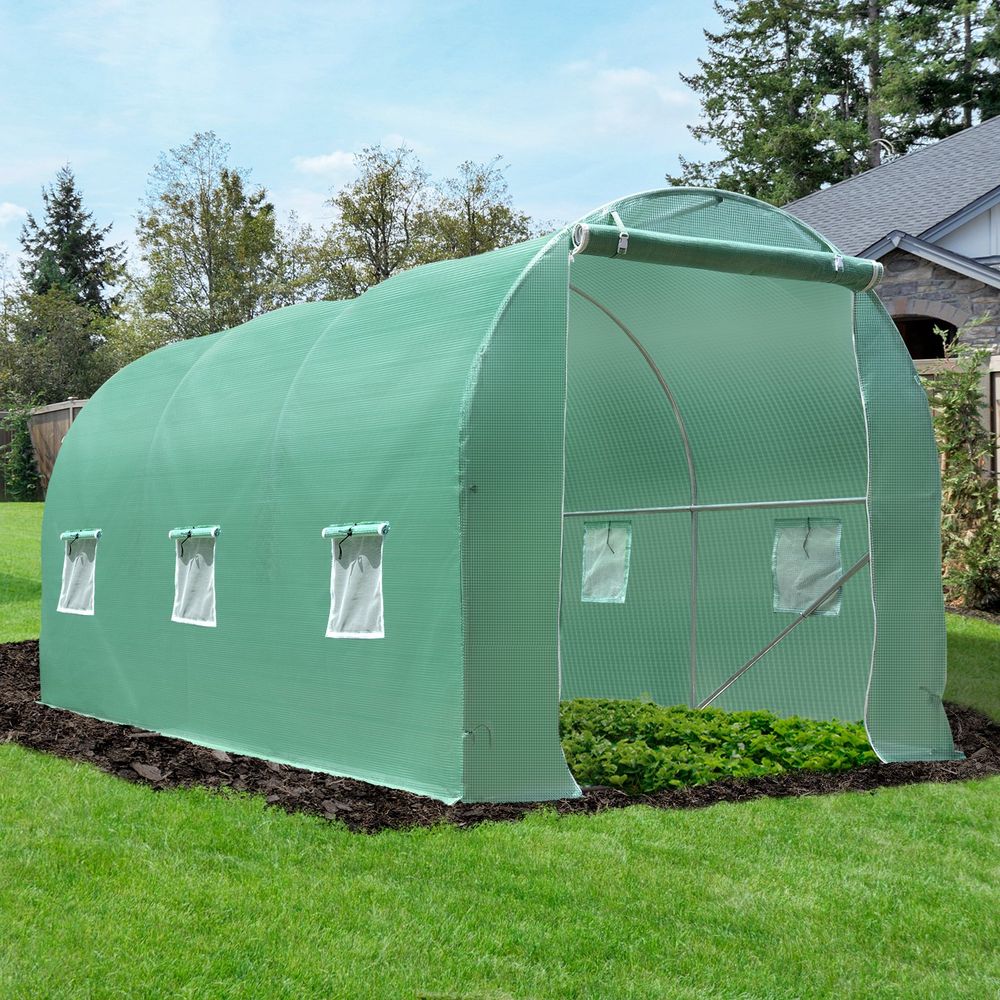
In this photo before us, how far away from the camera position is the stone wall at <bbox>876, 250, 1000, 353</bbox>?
15.3m

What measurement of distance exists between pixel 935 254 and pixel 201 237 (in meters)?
20.8

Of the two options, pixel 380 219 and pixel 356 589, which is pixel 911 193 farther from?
pixel 380 219

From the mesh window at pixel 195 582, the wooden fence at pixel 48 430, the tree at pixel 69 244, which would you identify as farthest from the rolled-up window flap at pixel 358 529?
the tree at pixel 69 244

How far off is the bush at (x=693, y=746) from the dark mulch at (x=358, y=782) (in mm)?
137

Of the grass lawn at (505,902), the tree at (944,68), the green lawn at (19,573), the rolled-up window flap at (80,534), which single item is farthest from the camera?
the tree at (944,68)

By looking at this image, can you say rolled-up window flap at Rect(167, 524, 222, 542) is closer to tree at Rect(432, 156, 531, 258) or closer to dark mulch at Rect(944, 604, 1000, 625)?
dark mulch at Rect(944, 604, 1000, 625)

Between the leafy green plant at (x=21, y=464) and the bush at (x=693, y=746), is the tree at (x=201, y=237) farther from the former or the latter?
the bush at (x=693, y=746)

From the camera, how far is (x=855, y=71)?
33000 mm

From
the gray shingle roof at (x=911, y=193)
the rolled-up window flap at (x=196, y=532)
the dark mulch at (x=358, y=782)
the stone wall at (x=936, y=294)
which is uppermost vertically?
the gray shingle roof at (x=911, y=193)

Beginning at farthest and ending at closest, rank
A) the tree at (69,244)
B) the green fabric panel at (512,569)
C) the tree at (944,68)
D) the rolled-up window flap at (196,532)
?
the tree at (69,244)
the tree at (944,68)
the rolled-up window flap at (196,532)
the green fabric panel at (512,569)

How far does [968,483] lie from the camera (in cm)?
1114

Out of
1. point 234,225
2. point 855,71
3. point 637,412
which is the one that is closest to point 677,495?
point 637,412

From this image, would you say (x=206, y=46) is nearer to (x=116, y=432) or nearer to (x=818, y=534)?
(x=116, y=432)

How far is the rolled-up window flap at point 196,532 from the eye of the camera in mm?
7355
